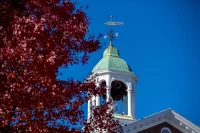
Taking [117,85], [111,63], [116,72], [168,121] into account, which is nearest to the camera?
[168,121]

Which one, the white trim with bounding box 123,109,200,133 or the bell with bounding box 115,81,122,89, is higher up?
the bell with bounding box 115,81,122,89

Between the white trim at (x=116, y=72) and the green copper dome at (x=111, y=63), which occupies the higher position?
the green copper dome at (x=111, y=63)

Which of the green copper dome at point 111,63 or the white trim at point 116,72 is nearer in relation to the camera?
the white trim at point 116,72

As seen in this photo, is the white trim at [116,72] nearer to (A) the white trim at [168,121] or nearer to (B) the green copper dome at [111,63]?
(B) the green copper dome at [111,63]

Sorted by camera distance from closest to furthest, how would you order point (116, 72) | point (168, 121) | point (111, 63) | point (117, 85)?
1. point (168, 121)
2. point (116, 72)
3. point (111, 63)
4. point (117, 85)

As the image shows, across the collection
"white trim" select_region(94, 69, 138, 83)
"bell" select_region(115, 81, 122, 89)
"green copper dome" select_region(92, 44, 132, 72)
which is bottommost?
"bell" select_region(115, 81, 122, 89)

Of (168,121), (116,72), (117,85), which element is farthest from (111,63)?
(168,121)

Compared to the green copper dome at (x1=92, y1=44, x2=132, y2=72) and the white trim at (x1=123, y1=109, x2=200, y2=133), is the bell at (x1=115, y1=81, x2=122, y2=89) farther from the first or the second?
Answer: the white trim at (x1=123, y1=109, x2=200, y2=133)

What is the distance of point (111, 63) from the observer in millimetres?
38594

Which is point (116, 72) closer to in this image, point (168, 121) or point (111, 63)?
point (111, 63)

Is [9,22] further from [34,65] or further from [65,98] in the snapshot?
[65,98]

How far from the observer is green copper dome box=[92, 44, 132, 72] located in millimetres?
38500

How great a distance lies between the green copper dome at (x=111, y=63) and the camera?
38.5m

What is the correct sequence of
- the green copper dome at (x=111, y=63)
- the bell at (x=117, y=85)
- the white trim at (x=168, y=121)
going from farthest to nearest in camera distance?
the bell at (x=117, y=85), the green copper dome at (x=111, y=63), the white trim at (x=168, y=121)
